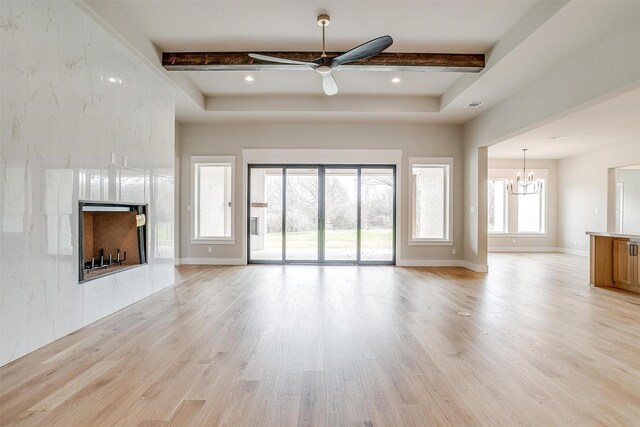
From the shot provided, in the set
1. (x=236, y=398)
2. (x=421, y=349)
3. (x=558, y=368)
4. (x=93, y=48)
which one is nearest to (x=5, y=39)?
(x=93, y=48)

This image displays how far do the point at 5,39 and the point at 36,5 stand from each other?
476mm

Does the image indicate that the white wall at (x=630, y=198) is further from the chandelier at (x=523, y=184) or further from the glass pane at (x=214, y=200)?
the glass pane at (x=214, y=200)

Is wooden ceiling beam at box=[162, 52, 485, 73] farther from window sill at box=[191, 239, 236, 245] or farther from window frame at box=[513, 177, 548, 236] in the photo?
window frame at box=[513, 177, 548, 236]

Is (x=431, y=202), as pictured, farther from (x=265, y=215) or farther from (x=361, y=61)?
(x=361, y=61)

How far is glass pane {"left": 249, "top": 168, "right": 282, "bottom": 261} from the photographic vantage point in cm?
725

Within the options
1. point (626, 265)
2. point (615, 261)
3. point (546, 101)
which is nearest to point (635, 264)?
point (626, 265)

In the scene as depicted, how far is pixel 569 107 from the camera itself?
13.4 feet

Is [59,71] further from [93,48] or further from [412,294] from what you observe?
[412,294]

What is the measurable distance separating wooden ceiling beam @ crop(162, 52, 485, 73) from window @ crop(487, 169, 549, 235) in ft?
22.1

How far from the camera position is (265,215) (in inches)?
287

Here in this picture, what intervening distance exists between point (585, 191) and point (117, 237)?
36.3 feet

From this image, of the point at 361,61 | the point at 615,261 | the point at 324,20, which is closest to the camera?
the point at 324,20

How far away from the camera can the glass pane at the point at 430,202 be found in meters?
7.24

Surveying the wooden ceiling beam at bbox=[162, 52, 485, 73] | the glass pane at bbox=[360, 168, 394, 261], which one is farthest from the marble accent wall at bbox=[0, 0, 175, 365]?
the glass pane at bbox=[360, 168, 394, 261]
